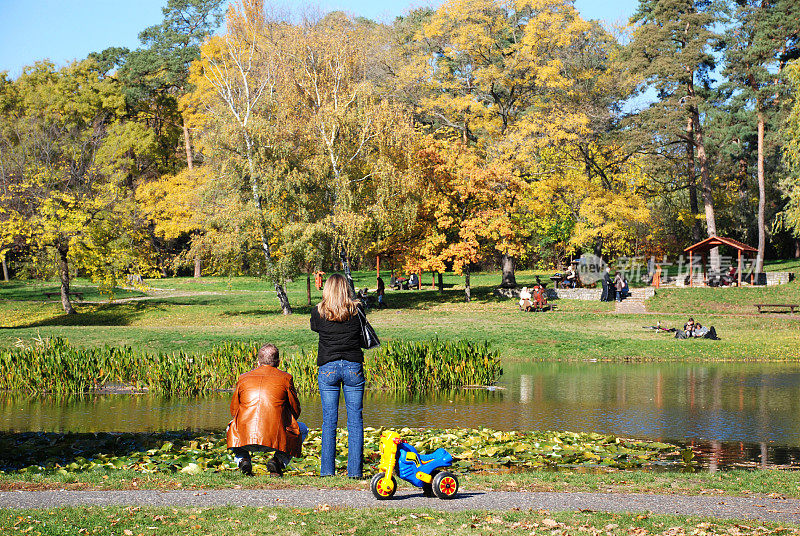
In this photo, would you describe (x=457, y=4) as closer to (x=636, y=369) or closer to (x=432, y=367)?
(x=636, y=369)

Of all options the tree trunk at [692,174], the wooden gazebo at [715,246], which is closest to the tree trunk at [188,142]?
the tree trunk at [692,174]

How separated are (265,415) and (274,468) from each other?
0.84 meters

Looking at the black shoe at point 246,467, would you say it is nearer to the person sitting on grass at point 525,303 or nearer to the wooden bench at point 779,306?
the person sitting on grass at point 525,303

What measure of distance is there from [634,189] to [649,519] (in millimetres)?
44366

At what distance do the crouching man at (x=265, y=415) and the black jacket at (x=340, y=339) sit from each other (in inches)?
19.2

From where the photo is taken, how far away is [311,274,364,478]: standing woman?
8.34 metres

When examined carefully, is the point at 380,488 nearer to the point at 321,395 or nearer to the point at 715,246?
the point at 321,395

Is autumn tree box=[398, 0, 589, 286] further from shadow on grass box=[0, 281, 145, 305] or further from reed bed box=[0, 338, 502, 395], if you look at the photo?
reed bed box=[0, 338, 502, 395]

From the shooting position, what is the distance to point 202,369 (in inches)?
712

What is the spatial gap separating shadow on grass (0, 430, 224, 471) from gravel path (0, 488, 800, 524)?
90.8 inches

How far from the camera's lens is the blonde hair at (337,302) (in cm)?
830

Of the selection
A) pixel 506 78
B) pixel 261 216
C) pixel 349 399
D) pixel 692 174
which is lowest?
pixel 349 399

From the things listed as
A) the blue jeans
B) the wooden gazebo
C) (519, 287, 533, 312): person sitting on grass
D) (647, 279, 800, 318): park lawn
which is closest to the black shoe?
the blue jeans

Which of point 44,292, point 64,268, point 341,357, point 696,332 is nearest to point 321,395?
point 341,357
